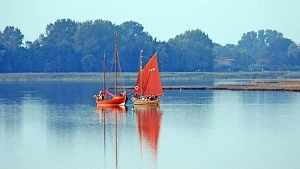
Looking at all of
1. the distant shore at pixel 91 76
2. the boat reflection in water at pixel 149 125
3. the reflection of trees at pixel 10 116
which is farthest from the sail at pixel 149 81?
the distant shore at pixel 91 76

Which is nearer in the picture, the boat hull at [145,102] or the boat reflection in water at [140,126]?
the boat reflection in water at [140,126]

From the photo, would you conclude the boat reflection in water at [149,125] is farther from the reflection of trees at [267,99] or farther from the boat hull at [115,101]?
the reflection of trees at [267,99]

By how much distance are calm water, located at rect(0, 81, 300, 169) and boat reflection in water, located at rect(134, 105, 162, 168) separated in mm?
60

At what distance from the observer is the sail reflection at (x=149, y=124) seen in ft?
146

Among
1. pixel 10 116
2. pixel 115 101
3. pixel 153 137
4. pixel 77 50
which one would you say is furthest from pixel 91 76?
pixel 153 137

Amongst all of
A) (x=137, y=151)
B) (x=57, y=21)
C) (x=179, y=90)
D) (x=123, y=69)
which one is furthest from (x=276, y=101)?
(x=57, y=21)

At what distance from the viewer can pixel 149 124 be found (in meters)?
56.1

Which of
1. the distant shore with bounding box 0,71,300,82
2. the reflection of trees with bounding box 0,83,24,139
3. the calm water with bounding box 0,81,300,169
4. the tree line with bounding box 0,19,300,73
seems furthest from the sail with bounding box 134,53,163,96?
the tree line with bounding box 0,19,300,73

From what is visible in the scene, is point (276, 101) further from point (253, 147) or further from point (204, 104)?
point (253, 147)

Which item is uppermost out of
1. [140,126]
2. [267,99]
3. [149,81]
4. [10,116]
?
[149,81]

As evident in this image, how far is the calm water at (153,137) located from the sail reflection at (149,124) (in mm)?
61

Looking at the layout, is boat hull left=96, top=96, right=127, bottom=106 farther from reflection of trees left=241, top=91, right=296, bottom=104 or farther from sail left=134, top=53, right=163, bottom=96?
reflection of trees left=241, top=91, right=296, bottom=104

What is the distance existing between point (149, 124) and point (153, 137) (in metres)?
8.54

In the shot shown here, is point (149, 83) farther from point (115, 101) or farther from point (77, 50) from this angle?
point (77, 50)
